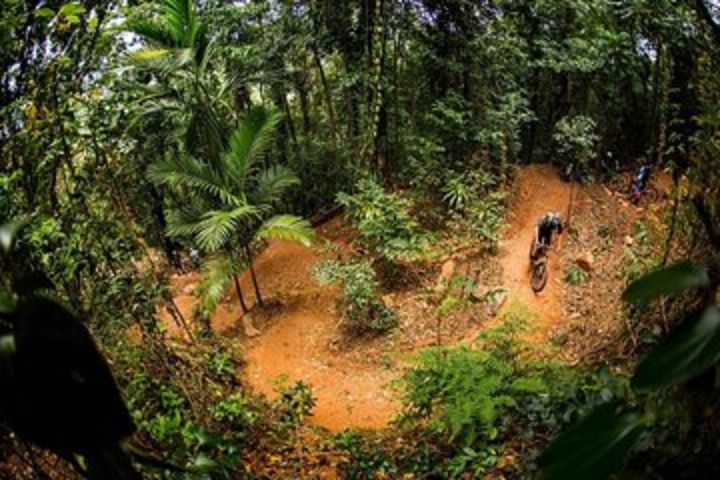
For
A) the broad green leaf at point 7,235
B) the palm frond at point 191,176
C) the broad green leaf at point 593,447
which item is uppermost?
the broad green leaf at point 7,235

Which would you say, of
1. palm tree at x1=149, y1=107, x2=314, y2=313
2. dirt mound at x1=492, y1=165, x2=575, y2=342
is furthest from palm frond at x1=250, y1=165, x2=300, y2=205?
dirt mound at x1=492, y1=165, x2=575, y2=342

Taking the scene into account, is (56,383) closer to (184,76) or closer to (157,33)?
(157,33)

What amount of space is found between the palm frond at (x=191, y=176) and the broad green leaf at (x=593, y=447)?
7.29m

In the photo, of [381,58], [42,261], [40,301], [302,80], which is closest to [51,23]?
[42,261]

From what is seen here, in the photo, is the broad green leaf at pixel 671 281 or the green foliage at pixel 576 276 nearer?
the broad green leaf at pixel 671 281

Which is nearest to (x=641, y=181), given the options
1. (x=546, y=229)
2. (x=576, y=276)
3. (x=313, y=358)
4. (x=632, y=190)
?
(x=632, y=190)

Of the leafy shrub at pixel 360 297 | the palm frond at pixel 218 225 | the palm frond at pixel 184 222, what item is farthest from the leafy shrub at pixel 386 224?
the palm frond at pixel 184 222

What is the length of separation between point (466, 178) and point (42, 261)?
24.5ft

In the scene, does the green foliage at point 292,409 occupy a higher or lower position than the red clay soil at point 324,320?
higher

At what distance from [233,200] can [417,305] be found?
2974mm

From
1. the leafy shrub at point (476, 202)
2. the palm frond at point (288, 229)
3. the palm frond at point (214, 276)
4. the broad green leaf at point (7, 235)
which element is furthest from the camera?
the leafy shrub at point (476, 202)

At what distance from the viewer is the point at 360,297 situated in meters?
7.67

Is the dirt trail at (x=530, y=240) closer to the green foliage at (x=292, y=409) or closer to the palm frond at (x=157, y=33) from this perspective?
the green foliage at (x=292, y=409)

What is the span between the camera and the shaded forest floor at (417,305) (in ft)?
22.2
